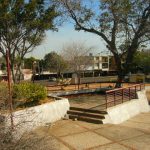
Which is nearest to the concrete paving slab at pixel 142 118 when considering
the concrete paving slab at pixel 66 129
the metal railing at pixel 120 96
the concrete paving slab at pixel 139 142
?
the metal railing at pixel 120 96

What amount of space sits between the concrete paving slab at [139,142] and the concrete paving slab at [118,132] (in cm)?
35

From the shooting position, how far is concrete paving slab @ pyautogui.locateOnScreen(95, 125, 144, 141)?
37.2ft

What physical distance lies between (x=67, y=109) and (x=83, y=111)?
2.63 feet

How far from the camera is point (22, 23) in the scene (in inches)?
838

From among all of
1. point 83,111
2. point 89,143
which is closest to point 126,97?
point 83,111

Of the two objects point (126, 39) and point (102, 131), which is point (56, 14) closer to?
point (126, 39)

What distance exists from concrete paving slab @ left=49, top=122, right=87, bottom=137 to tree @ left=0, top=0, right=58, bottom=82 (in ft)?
28.5

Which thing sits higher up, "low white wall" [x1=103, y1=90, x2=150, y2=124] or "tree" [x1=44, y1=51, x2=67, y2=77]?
"tree" [x1=44, y1=51, x2=67, y2=77]

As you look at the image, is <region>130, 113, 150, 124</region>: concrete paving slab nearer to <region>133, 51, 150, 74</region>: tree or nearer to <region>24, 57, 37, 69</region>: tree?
<region>133, 51, 150, 74</region>: tree

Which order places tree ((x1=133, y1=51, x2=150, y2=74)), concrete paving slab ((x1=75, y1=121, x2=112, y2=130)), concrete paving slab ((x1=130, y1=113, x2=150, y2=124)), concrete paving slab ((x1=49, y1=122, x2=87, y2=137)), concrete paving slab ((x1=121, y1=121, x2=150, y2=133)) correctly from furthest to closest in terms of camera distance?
tree ((x1=133, y1=51, x2=150, y2=74)) < concrete paving slab ((x1=130, y1=113, x2=150, y2=124)) < concrete paving slab ((x1=121, y1=121, x2=150, y2=133)) < concrete paving slab ((x1=75, y1=121, x2=112, y2=130)) < concrete paving slab ((x1=49, y1=122, x2=87, y2=137))

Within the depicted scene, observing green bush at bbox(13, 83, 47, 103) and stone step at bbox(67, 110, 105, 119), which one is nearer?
green bush at bbox(13, 83, 47, 103)

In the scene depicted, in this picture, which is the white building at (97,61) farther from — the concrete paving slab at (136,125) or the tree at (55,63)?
the concrete paving slab at (136,125)

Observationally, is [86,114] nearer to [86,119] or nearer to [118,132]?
[86,119]

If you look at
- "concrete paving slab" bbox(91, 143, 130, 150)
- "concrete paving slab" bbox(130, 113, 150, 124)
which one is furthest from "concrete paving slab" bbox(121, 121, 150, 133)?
"concrete paving slab" bbox(91, 143, 130, 150)
